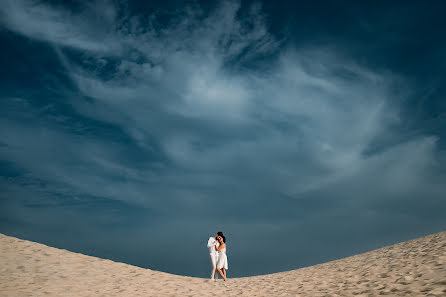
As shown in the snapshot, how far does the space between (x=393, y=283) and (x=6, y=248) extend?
18.9m

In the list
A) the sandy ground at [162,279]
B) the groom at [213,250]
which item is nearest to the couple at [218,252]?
the groom at [213,250]

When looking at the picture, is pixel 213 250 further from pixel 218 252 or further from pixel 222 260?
pixel 222 260

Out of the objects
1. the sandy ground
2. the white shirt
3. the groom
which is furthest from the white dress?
the sandy ground

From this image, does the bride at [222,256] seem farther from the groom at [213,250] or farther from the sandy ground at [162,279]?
the sandy ground at [162,279]

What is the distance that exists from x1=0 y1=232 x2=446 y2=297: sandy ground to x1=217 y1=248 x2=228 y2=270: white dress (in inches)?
37.6

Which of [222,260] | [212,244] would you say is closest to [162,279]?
[212,244]

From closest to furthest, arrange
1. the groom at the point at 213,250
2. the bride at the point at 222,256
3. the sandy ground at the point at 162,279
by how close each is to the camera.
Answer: the sandy ground at the point at 162,279 < the bride at the point at 222,256 < the groom at the point at 213,250

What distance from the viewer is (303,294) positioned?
12.4 meters

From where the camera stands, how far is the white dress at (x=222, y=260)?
1728 centimetres

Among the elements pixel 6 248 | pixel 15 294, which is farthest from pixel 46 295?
pixel 6 248

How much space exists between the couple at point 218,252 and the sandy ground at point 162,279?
3.12ft

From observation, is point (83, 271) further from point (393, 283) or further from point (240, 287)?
point (393, 283)

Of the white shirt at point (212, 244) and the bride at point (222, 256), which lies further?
the white shirt at point (212, 244)

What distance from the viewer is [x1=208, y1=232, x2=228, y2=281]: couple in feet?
56.0
